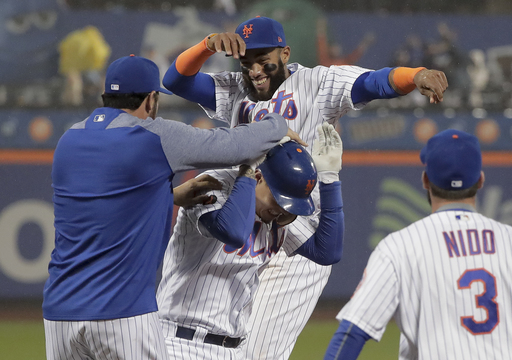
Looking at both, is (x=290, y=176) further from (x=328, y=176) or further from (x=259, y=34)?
(x=259, y=34)

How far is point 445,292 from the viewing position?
7.11 feet

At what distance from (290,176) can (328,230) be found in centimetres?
38

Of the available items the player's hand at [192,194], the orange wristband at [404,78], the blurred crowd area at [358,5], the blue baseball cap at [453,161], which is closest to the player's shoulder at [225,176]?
the player's hand at [192,194]

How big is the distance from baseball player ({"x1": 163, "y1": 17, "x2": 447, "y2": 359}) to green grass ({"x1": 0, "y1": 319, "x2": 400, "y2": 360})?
1.98 metres

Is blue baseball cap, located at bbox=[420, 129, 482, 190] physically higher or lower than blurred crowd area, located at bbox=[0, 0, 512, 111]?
lower

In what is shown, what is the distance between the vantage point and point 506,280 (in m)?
2.19

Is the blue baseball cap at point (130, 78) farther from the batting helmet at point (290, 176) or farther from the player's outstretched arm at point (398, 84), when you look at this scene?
the player's outstretched arm at point (398, 84)

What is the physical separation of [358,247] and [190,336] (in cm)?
526

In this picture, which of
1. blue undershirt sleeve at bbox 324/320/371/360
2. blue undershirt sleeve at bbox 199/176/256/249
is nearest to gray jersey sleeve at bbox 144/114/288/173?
blue undershirt sleeve at bbox 199/176/256/249

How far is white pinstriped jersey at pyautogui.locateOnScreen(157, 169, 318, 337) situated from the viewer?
2.89 meters

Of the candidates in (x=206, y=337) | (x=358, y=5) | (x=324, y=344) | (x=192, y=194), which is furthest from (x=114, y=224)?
(x=358, y=5)

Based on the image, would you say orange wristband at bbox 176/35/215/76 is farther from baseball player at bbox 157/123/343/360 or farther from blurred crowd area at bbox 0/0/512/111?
blurred crowd area at bbox 0/0/512/111

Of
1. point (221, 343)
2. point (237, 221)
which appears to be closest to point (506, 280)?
point (237, 221)

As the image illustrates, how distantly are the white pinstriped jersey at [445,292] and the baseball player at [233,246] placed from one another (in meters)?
0.68
